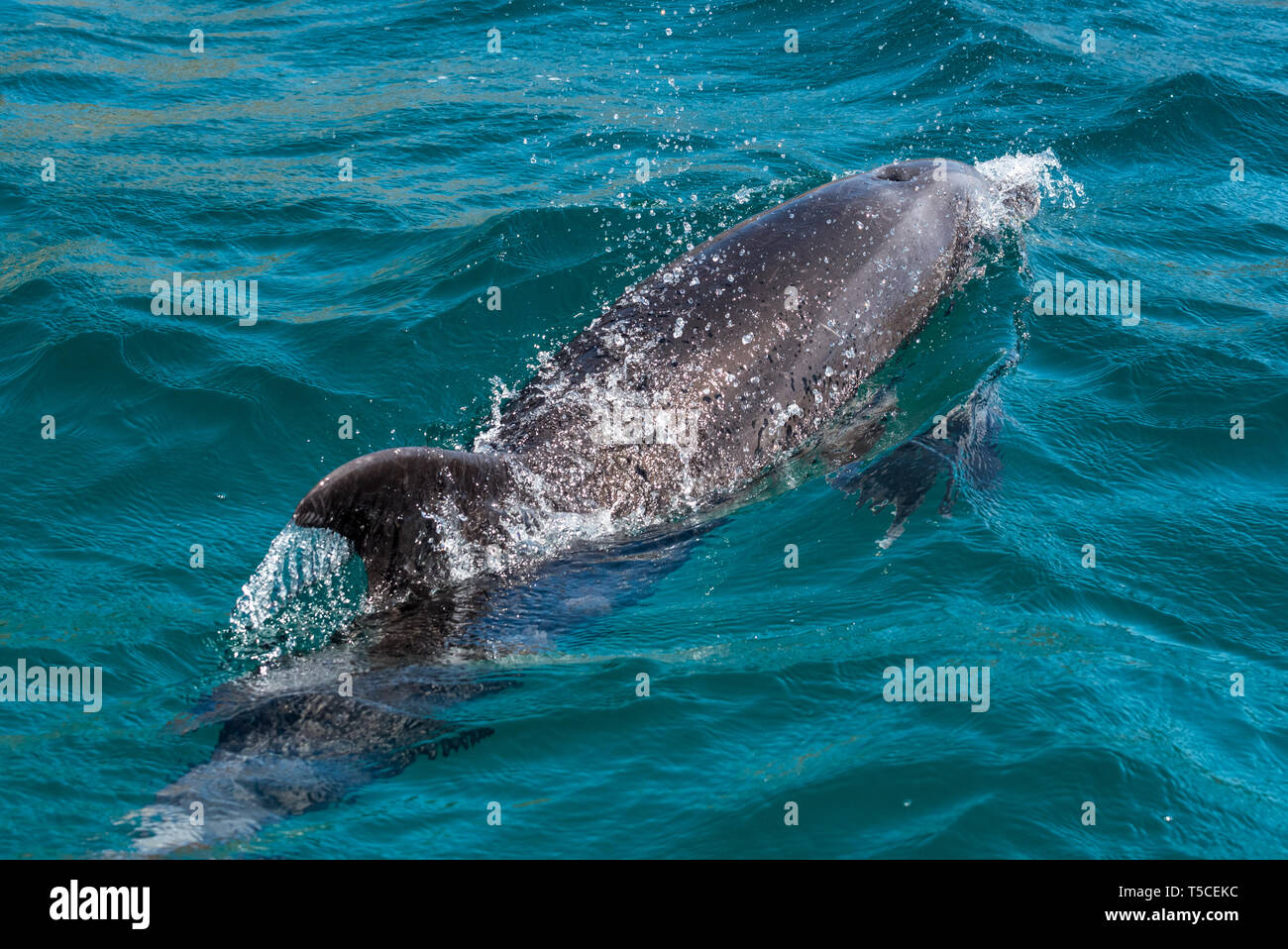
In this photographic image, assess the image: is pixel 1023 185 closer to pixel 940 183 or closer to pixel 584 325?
pixel 940 183

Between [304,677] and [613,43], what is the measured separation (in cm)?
1454

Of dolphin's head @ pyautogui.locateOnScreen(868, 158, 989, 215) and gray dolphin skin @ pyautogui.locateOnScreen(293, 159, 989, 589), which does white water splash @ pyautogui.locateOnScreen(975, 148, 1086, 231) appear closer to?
dolphin's head @ pyautogui.locateOnScreen(868, 158, 989, 215)

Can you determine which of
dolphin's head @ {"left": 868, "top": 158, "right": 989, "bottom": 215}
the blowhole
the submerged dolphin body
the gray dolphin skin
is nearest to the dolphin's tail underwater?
the submerged dolphin body

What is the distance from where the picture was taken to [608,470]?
7883 millimetres

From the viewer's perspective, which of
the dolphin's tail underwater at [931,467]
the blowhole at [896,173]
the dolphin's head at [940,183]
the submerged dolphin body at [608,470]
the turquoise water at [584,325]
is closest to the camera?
the turquoise water at [584,325]

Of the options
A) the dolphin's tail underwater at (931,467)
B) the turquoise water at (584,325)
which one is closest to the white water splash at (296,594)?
the turquoise water at (584,325)

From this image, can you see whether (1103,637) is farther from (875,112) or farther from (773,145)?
(875,112)

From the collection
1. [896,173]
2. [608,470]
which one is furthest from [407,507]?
[896,173]

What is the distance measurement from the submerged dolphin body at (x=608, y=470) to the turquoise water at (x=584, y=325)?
20 centimetres

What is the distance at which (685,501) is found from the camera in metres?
8.06

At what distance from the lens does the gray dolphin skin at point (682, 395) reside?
6832mm

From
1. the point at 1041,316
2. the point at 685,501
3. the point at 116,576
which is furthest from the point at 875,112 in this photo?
the point at 116,576

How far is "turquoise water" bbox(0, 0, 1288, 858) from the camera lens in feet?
19.6

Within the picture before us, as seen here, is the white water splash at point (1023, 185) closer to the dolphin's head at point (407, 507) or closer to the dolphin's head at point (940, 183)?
the dolphin's head at point (940, 183)
